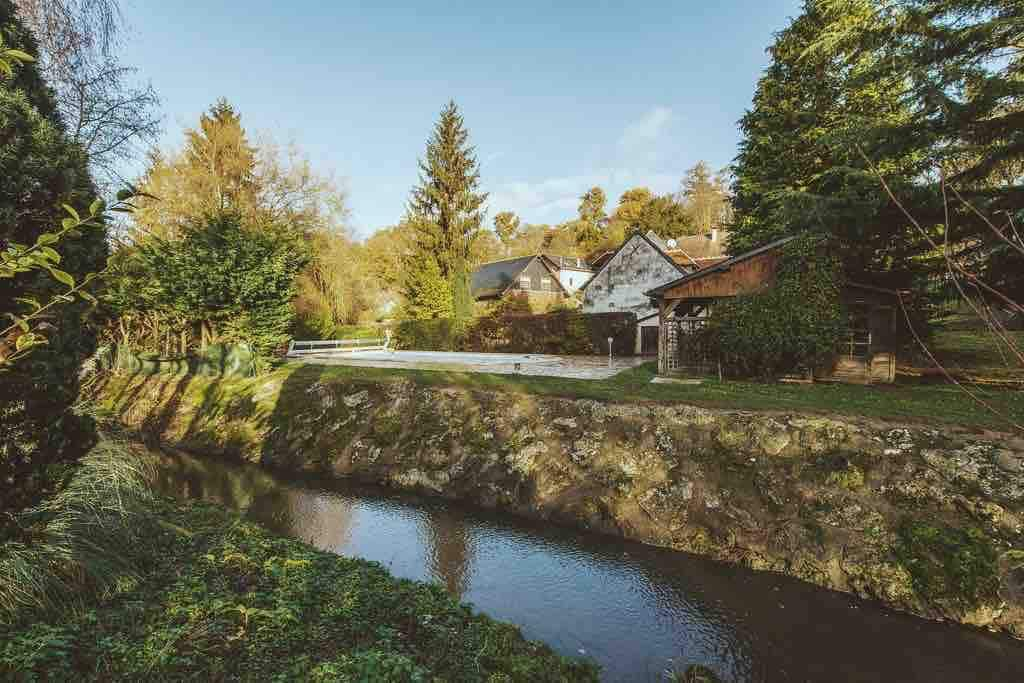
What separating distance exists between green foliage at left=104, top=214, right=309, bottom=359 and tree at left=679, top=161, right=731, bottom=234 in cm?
5382

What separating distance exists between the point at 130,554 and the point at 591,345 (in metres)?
20.4

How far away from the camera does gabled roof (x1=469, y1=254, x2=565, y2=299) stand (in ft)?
133

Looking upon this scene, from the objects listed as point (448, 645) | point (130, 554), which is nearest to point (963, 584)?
point (448, 645)

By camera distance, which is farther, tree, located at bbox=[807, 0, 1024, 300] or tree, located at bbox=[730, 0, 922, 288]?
tree, located at bbox=[730, 0, 922, 288]

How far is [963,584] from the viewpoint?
5.23m

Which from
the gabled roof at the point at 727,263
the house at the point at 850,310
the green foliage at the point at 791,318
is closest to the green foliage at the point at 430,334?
the gabled roof at the point at 727,263

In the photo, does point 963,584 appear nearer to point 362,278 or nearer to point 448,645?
point 448,645

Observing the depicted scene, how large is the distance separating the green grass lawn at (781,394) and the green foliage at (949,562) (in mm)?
2462

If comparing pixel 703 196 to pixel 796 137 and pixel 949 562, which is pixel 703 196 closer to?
pixel 796 137

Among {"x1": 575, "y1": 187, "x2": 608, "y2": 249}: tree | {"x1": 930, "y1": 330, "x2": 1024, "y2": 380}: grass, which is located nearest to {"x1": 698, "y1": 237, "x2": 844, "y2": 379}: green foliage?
{"x1": 930, "y1": 330, "x2": 1024, "y2": 380}: grass

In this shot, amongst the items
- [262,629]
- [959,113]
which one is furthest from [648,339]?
[262,629]

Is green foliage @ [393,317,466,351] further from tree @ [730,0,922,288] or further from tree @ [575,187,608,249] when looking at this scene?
tree @ [575,187,608,249]

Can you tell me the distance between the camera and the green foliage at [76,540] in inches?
132

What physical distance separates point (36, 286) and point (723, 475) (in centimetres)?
811
